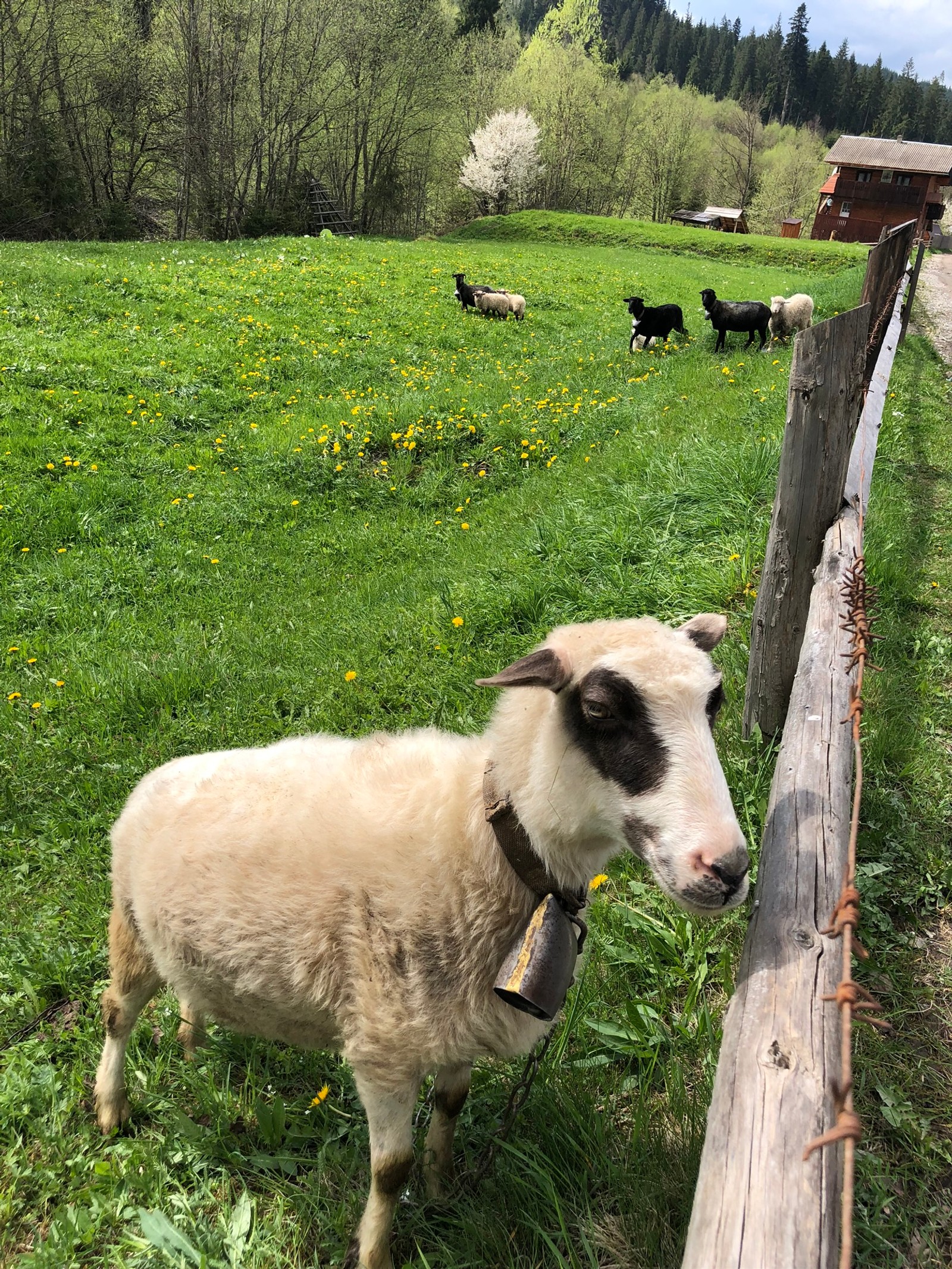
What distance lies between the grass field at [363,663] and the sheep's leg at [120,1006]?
0.08 meters

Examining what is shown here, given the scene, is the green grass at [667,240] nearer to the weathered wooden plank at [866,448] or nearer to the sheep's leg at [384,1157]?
the weathered wooden plank at [866,448]

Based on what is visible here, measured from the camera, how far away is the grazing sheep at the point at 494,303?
16672 millimetres

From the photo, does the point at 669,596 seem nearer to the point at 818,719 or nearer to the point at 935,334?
the point at 818,719

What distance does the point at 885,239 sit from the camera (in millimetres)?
8117

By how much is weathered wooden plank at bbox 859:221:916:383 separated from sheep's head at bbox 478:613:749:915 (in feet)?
16.4

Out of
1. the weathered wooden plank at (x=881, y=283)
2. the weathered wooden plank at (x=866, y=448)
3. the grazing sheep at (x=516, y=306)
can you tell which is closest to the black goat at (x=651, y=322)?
the grazing sheep at (x=516, y=306)

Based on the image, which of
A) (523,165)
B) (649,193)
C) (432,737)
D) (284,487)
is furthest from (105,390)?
(649,193)

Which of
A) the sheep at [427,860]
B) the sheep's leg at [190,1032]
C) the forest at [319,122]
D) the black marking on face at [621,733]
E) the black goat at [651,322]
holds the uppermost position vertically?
the forest at [319,122]

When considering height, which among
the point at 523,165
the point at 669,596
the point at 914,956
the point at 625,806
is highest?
the point at 523,165

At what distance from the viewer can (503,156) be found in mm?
51312

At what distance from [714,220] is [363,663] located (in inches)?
2873

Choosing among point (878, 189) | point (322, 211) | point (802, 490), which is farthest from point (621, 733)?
point (878, 189)

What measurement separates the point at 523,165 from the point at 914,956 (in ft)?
196

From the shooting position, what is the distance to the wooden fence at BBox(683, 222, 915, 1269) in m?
1.12
